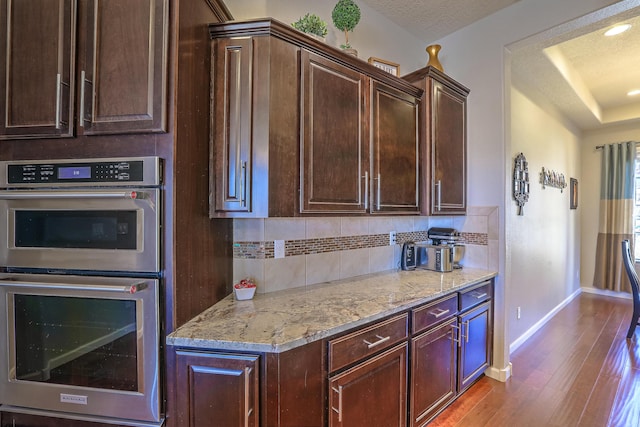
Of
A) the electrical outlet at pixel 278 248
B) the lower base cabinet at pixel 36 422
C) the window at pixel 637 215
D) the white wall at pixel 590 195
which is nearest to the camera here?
the lower base cabinet at pixel 36 422

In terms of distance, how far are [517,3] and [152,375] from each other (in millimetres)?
3300

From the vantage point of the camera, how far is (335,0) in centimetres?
208

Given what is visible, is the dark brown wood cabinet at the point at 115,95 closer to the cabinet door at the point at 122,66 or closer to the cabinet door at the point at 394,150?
the cabinet door at the point at 122,66

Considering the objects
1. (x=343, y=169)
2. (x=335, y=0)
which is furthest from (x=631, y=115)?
(x=343, y=169)

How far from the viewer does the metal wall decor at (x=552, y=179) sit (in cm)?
339

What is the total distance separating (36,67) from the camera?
1197 millimetres

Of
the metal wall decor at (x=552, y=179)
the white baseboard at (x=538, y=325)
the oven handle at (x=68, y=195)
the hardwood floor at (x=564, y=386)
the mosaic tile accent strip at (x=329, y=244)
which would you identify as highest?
the metal wall decor at (x=552, y=179)

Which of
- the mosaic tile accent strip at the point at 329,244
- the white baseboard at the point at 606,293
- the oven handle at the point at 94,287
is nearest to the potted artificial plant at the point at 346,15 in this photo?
the mosaic tile accent strip at the point at 329,244

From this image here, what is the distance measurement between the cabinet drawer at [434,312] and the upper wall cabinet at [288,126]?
65 centimetres

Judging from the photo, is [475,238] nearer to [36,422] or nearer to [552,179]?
[552,179]

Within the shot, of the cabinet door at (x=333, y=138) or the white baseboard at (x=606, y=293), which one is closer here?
the cabinet door at (x=333, y=138)

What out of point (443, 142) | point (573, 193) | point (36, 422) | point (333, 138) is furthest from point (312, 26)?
point (573, 193)

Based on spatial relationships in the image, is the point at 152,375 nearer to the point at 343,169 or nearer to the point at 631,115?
the point at 343,169

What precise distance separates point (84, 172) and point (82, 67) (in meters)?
0.44
